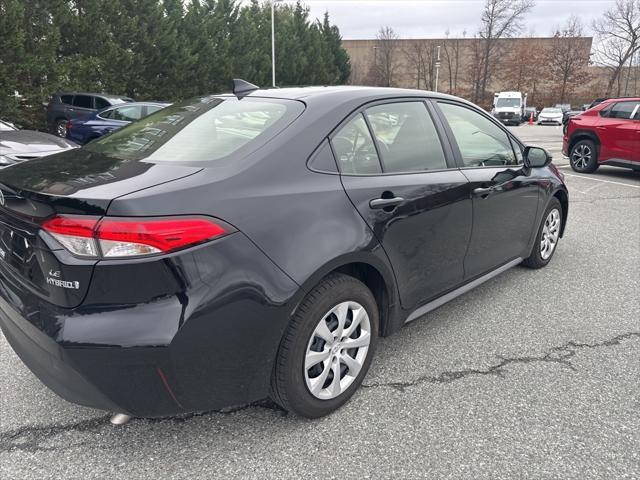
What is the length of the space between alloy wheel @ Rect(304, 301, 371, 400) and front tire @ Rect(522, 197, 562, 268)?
2.52 metres

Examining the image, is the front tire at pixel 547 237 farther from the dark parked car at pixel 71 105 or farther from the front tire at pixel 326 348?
the dark parked car at pixel 71 105

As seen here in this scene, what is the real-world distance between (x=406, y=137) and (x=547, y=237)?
237 cm

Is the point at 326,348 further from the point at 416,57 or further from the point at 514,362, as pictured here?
the point at 416,57

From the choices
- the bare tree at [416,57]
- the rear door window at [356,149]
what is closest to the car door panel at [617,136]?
the rear door window at [356,149]

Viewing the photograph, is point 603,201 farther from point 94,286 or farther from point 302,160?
point 94,286

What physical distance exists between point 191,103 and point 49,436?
6.40 feet

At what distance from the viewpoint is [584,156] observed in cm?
1071

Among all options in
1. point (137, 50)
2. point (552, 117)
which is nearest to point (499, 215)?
point (137, 50)

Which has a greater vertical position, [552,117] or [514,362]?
[552,117]

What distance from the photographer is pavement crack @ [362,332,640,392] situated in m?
2.79

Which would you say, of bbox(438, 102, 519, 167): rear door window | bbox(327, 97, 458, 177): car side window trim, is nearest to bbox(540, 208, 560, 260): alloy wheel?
bbox(438, 102, 519, 167): rear door window

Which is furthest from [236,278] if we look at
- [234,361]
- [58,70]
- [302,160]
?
[58,70]

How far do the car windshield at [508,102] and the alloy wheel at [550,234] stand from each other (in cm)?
3573

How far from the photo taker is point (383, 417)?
2.49m
